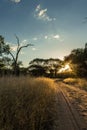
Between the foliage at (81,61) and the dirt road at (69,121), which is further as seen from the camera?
the foliage at (81,61)

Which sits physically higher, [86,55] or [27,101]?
[86,55]

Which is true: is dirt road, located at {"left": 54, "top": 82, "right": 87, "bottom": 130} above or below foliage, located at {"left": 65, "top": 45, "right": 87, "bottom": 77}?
below

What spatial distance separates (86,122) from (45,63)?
88.6 metres

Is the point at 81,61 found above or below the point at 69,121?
above

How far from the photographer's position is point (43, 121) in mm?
6730

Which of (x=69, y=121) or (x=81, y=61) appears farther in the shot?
(x=81, y=61)

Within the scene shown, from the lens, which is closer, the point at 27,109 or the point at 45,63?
the point at 27,109

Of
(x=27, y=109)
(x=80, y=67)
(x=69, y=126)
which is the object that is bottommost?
(x=69, y=126)

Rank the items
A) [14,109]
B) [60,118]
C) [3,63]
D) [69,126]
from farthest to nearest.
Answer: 1. [3,63]
2. [60,118]
3. [69,126]
4. [14,109]

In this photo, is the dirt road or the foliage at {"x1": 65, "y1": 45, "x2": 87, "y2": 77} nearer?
the dirt road

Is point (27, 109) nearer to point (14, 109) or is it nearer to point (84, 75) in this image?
point (14, 109)

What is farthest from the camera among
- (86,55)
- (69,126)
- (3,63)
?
(3,63)

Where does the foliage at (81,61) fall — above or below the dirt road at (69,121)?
above

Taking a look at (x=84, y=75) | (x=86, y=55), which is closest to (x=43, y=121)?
(x=86, y=55)
